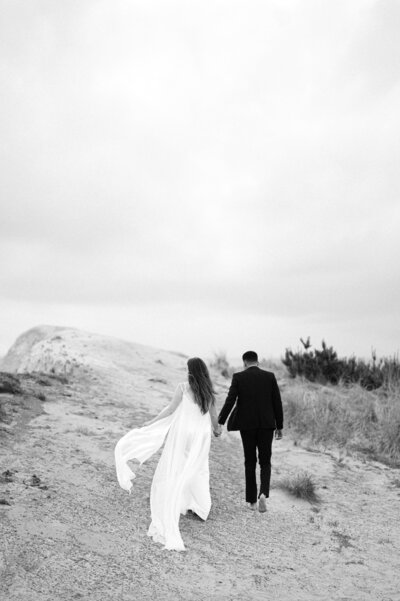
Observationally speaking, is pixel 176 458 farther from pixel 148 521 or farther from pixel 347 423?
pixel 347 423

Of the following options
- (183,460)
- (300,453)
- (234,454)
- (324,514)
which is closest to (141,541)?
(183,460)

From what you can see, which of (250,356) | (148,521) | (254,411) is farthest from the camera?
(250,356)

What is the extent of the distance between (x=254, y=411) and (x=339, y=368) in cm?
1365

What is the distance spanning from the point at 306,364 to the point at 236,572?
15.1m

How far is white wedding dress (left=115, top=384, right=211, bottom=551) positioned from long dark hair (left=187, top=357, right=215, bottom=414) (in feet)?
0.36

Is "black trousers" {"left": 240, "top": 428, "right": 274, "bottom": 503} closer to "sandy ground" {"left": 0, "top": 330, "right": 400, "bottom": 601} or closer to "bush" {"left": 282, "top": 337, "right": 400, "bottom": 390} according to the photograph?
"sandy ground" {"left": 0, "top": 330, "right": 400, "bottom": 601}

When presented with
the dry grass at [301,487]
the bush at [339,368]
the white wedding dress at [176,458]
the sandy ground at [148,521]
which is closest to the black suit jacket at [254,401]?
the white wedding dress at [176,458]

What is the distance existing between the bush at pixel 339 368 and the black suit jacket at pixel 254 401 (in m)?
12.5

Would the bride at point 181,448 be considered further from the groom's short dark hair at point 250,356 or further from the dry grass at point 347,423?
the dry grass at point 347,423

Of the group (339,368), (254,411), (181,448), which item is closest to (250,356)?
(254,411)

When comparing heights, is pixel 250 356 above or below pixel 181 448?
above

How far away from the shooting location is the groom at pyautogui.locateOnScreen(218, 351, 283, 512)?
Answer: 7902mm

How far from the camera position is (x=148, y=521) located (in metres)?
7.52

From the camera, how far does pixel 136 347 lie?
67.0 feet
